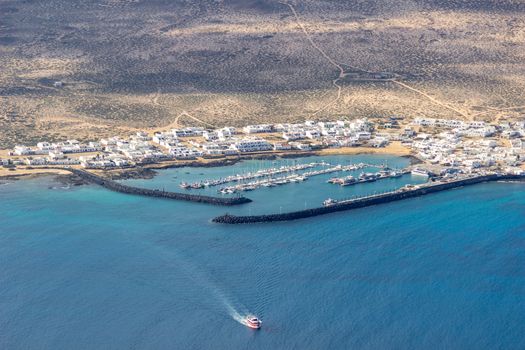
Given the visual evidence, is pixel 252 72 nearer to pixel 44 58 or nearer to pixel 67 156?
pixel 44 58

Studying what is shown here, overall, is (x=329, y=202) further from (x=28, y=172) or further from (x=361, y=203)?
Answer: (x=28, y=172)

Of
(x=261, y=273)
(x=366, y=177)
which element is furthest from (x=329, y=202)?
(x=261, y=273)

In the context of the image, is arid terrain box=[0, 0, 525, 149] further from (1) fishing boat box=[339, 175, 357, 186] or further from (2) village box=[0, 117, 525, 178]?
(1) fishing boat box=[339, 175, 357, 186]

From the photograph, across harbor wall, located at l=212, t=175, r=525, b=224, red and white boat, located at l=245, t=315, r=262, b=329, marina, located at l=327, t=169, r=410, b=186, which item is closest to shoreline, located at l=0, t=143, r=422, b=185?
marina, located at l=327, t=169, r=410, b=186

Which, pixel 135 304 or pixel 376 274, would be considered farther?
pixel 376 274

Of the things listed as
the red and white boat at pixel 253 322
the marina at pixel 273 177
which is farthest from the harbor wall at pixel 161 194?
the red and white boat at pixel 253 322

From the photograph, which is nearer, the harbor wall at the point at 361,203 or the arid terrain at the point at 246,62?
the harbor wall at the point at 361,203

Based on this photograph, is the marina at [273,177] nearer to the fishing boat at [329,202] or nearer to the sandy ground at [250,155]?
the sandy ground at [250,155]

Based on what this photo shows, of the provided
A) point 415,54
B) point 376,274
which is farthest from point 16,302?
point 415,54
